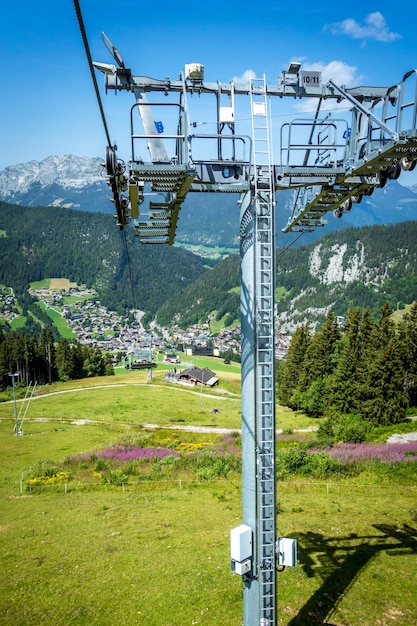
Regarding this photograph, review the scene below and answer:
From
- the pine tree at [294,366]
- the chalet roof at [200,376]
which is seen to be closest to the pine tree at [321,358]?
the pine tree at [294,366]

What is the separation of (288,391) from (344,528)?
171ft

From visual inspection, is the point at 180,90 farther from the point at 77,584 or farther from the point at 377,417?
the point at 377,417

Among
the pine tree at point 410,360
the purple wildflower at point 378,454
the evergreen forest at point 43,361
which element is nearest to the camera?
the purple wildflower at point 378,454

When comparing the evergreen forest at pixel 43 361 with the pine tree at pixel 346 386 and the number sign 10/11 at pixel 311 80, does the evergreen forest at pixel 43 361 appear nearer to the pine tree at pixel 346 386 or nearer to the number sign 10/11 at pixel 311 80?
the pine tree at pixel 346 386

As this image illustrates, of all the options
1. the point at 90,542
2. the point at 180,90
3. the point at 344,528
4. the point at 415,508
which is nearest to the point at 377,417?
the point at 415,508

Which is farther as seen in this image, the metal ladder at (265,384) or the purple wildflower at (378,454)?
the purple wildflower at (378,454)

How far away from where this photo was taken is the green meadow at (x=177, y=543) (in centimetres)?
1504

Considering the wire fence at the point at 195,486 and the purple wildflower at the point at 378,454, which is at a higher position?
the purple wildflower at the point at 378,454

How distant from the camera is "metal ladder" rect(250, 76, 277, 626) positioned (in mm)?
10281

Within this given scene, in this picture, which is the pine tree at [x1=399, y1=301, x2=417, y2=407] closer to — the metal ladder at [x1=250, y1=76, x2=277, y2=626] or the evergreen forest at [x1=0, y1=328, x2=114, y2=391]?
the metal ladder at [x1=250, y1=76, x2=277, y2=626]

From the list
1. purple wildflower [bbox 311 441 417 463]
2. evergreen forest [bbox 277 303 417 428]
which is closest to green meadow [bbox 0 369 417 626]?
purple wildflower [bbox 311 441 417 463]

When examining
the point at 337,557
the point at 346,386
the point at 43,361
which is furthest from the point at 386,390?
the point at 43,361

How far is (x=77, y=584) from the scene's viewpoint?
16938 millimetres

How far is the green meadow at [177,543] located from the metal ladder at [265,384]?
4.95 meters
